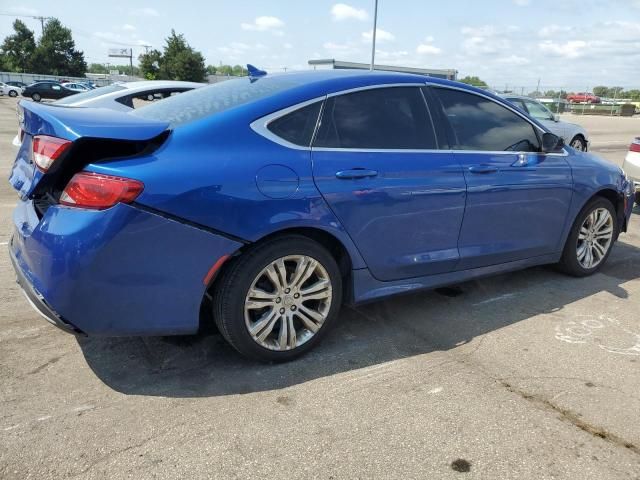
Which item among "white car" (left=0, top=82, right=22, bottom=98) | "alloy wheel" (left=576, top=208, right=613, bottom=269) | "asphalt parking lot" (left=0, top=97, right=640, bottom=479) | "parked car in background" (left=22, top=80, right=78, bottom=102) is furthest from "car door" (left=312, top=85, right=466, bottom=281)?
"white car" (left=0, top=82, right=22, bottom=98)

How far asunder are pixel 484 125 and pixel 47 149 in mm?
2900

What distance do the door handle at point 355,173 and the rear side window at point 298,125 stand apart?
259 millimetres

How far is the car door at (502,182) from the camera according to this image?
382 centimetres

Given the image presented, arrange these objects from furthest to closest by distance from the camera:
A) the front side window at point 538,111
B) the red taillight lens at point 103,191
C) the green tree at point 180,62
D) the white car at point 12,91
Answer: the green tree at point 180,62, the white car at point 12,91, the front side window at point 538,111, the red taillight lens at point 103,191

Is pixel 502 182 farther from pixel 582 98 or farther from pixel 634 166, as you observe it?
pixel 582 98

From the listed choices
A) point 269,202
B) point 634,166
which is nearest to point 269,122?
point 269,202

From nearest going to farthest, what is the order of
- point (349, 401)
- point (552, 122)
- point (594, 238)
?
point (349, 401)
point (594, 238)
point (552, 122)

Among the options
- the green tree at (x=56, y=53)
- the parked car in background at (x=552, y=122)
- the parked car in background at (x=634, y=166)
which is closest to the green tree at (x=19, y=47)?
the green tree at (x=56, y=53)

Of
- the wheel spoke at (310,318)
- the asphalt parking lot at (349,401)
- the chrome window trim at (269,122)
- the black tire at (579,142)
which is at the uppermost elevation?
the chrome window trim at (269,122)

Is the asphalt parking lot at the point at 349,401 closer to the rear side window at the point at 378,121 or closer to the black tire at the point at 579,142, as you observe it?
the rear side window at the point at 378,121

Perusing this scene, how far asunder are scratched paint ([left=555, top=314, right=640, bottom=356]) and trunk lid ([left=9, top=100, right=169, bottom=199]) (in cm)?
290

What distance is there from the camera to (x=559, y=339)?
3.66 m

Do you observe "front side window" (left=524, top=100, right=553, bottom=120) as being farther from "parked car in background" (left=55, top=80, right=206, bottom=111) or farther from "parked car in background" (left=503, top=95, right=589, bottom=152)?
"parked car in background" (left=55, top=80, right=206, bottom=111)

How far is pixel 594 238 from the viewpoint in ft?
16.1
